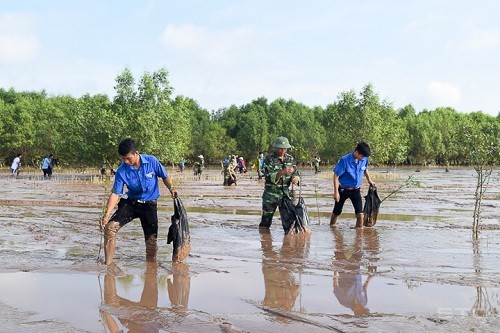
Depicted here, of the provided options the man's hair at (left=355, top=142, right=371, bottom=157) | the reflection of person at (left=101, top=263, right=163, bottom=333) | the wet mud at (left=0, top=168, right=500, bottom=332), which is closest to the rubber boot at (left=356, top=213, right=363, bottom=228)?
the wet mud at (left=0, top=168, right=500, bottom=332)

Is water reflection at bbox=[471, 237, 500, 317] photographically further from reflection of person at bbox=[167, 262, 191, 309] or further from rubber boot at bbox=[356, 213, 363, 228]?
rubber boot at bbox=[356, 213, 363, 228]

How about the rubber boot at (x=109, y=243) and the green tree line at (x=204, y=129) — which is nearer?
the rubber boot at (x=109, y=243)

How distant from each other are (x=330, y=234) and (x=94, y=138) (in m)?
33.7

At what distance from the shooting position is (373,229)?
10992mm

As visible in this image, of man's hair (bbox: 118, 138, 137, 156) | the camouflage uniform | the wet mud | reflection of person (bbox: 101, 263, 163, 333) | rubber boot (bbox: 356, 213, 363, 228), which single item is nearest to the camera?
reflection of person (bbox: 101, 263, 163, 333)

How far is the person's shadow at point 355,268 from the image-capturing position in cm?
556

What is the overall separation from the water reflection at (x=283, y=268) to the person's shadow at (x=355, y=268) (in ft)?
1.42

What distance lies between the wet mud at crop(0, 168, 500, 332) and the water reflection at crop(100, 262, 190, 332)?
11mm

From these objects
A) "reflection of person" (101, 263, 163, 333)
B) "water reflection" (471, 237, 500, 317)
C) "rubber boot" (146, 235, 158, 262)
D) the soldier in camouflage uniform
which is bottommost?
"water reflection" (471, 237, 500, 317)

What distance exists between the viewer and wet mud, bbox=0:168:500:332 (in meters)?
4.84

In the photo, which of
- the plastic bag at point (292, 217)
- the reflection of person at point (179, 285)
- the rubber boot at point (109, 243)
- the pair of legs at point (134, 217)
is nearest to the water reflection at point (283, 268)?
the plastic bag at point (292, 217)

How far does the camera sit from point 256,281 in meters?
6.44

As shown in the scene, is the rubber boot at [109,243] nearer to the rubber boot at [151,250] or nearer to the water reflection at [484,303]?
the rubber boot at [151,250]

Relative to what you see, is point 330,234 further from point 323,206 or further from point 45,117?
point 45,117
